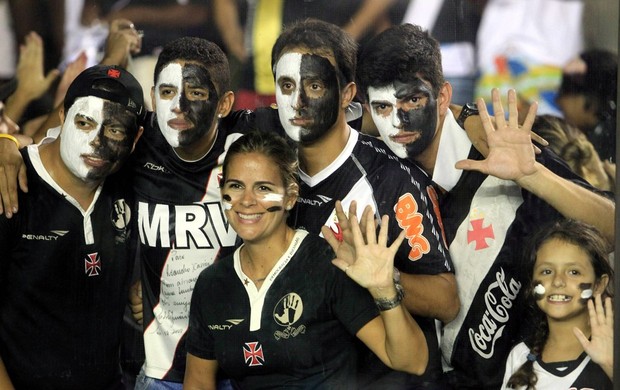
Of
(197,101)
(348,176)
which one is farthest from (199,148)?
(348,176)

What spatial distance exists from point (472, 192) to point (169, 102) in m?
0.96

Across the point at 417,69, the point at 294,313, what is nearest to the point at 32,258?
the point at 294,313

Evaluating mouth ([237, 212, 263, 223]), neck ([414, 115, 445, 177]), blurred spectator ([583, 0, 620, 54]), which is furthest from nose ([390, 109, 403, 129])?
blurred spectator ([583, 0, 620, 54])

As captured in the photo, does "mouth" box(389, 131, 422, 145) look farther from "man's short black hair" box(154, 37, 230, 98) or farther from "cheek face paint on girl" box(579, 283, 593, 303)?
"cheek face paint on girl" box(579, 283, 593, 303)

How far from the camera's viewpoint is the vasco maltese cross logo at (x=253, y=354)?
2424mm

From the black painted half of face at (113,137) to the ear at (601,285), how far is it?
4.81 ft

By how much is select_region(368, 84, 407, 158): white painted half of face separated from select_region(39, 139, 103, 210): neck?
34.6 inches

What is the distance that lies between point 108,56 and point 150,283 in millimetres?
717

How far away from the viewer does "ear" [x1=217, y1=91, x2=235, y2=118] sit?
2.60 meters

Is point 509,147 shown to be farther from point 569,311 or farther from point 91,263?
point 91,263

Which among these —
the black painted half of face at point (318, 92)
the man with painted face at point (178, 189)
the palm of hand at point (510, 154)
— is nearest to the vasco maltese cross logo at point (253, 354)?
the man with painted face at point (178, 189)

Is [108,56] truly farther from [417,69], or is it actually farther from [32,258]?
[417,69]

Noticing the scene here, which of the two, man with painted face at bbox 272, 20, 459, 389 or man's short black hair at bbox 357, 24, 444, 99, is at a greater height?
man's short black hair at bbox 357, 24, 444, 99

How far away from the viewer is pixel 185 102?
8.41 feet
